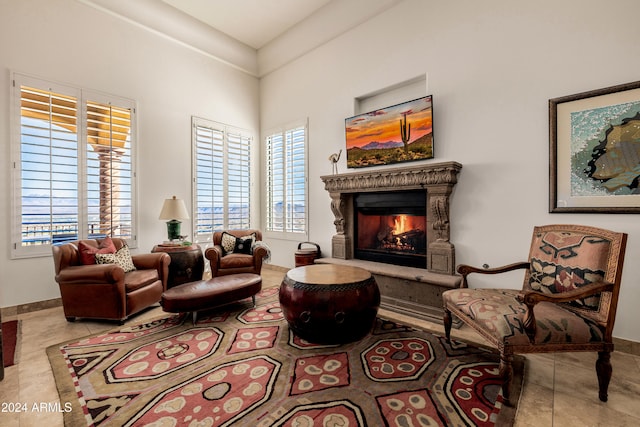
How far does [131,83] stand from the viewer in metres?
4.12

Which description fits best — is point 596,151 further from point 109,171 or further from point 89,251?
point 109,171

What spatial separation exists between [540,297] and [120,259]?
154 inches

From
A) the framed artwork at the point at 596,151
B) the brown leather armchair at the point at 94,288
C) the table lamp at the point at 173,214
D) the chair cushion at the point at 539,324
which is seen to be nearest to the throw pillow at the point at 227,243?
the table lamp at the point at 173,214

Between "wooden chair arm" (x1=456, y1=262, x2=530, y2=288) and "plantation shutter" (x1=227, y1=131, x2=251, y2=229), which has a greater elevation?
"plantation shutter" (x1=227, y1=131, x2=251, y2=229)

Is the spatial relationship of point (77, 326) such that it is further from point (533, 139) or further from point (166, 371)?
point (533, 139)

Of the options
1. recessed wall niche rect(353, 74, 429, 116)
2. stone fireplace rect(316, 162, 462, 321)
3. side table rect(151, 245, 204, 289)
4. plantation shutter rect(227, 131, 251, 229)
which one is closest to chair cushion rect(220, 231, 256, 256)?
side table rect(151, 245, 204, 289)

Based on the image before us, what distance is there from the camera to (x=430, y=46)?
3443 mm

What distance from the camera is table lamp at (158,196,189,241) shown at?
4.03m

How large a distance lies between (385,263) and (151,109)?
13.6 ft

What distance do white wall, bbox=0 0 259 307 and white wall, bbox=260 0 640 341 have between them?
2695mm

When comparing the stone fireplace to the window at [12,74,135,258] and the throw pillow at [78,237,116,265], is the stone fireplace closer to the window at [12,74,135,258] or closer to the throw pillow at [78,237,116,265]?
the throw pillow at [78,237,116,265]

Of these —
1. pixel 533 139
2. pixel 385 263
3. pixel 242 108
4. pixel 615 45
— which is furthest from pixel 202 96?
pixel 615 45

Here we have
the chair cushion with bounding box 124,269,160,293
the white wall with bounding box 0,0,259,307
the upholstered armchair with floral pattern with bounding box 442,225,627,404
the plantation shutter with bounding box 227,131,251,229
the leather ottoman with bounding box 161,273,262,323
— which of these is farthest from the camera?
the plantation shutter with bounding box 227,131,251,229

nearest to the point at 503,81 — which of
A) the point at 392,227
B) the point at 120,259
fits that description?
the point at 392,227
